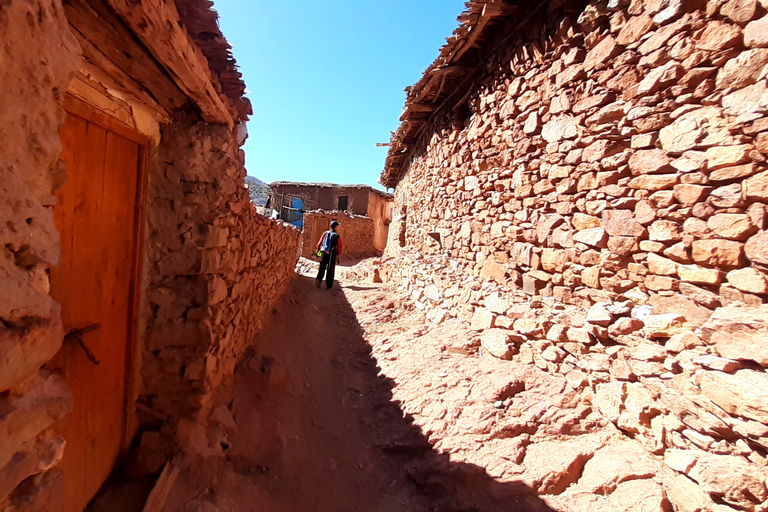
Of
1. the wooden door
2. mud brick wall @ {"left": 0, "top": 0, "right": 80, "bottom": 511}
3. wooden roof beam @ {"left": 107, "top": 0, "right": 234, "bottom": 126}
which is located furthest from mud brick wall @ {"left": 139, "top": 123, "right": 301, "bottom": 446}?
mud brick wall @ {"left": 0, "top": 0, "right": 80, "bottom": 511}

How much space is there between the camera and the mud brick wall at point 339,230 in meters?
16.4

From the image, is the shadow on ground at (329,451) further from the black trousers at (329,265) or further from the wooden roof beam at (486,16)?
the wooden roof beam at (486,16)

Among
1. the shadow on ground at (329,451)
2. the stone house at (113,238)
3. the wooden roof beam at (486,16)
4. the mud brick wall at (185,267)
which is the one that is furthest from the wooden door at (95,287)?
the wooden roof beam at (486,16)

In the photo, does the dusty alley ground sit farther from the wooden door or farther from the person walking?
the person walking

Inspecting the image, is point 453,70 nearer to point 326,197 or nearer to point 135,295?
point 135,295

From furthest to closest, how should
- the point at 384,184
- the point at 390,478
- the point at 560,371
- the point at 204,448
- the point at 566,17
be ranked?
the point at 384,184 < the point at 566,17 < the point at 560,371 < the point at 390,478 < the point at 204,448

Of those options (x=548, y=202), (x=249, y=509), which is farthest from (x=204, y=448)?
(x=548, y=202)

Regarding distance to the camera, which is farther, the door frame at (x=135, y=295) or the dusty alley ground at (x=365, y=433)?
the dusty alley ground at (x=365, y=433)

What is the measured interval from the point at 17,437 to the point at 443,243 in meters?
5.28

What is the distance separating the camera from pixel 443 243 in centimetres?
582

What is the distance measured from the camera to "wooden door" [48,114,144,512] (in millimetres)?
1762

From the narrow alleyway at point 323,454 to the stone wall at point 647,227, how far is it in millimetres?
1062

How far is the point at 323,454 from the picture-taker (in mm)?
2998

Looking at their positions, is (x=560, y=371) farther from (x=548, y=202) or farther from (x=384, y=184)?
(x=384, y=184)
